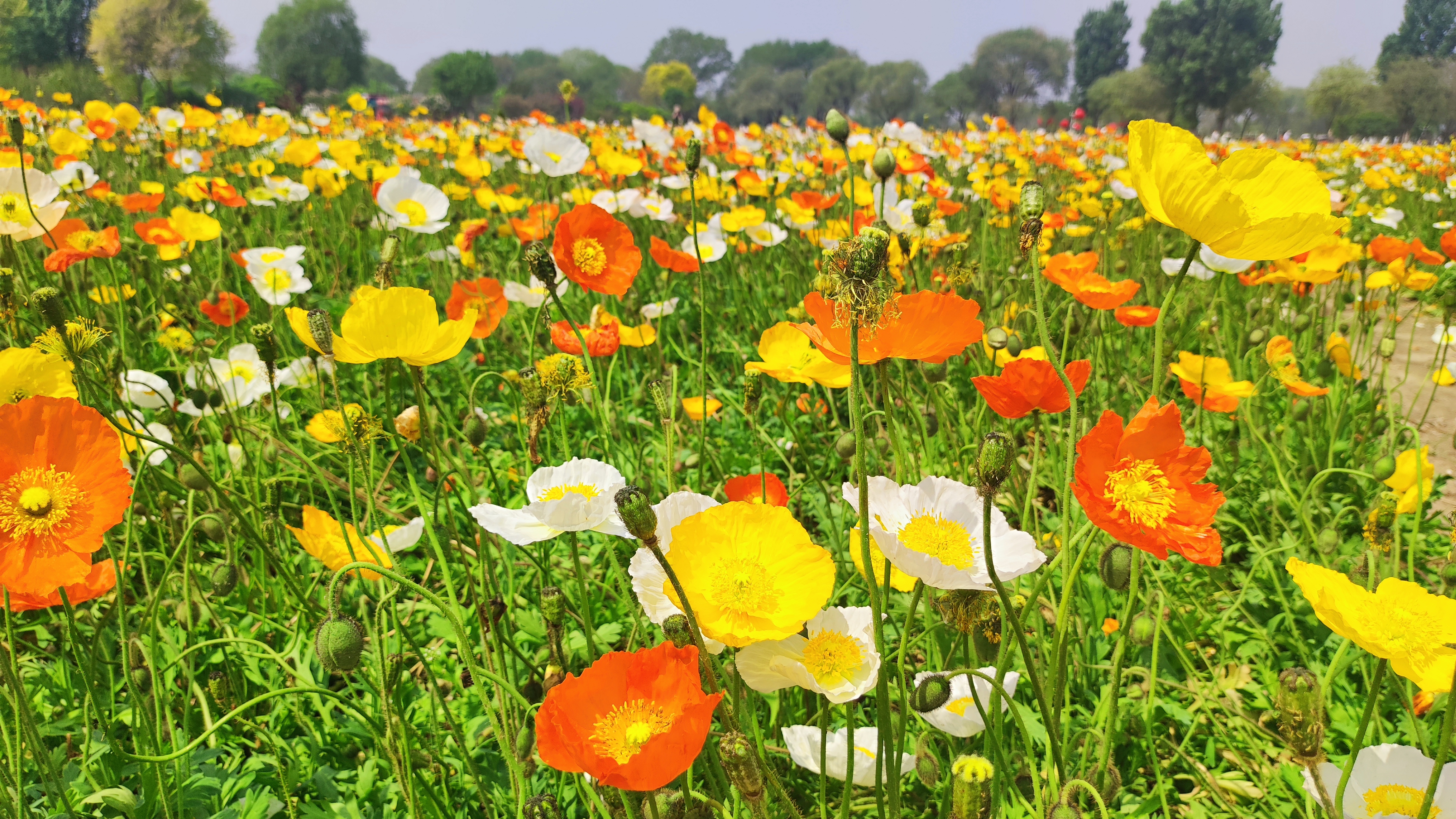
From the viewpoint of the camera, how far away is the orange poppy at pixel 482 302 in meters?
1.91

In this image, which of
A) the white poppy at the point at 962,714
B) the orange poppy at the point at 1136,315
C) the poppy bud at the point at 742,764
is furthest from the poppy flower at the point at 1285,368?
the poppy bud at the point at 742,764

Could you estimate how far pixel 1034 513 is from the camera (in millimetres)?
Answer: 1546

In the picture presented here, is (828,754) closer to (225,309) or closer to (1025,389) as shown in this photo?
(1025,389)

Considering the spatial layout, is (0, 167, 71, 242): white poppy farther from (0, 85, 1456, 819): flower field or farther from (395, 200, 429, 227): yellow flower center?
(395, 200, 429, 227): yellow flower center

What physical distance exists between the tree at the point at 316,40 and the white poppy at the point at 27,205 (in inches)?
1642

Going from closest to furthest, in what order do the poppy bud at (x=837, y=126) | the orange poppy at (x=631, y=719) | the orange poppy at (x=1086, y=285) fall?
the orange poppy at (x=631, y=719), the orange poppy at (x=1086, y=285), the poppy bud at (x=837, y=126)

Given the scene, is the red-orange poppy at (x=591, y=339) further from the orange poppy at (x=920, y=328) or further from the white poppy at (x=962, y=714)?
the white poppy at (x=962, y=714)

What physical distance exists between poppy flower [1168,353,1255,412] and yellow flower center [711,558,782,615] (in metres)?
1.44

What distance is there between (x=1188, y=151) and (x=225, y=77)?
93.6 ft

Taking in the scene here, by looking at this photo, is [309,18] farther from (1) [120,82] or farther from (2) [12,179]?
(2) [12,179]

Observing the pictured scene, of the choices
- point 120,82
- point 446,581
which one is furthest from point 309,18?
point 446,581

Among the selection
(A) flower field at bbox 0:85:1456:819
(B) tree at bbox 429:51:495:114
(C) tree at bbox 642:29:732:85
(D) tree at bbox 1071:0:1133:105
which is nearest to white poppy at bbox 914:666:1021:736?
(A) flower field at bbox 0:85:1456:819

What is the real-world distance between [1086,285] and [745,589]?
1.17m

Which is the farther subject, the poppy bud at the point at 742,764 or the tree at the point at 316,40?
the tree at the point at 316,40
